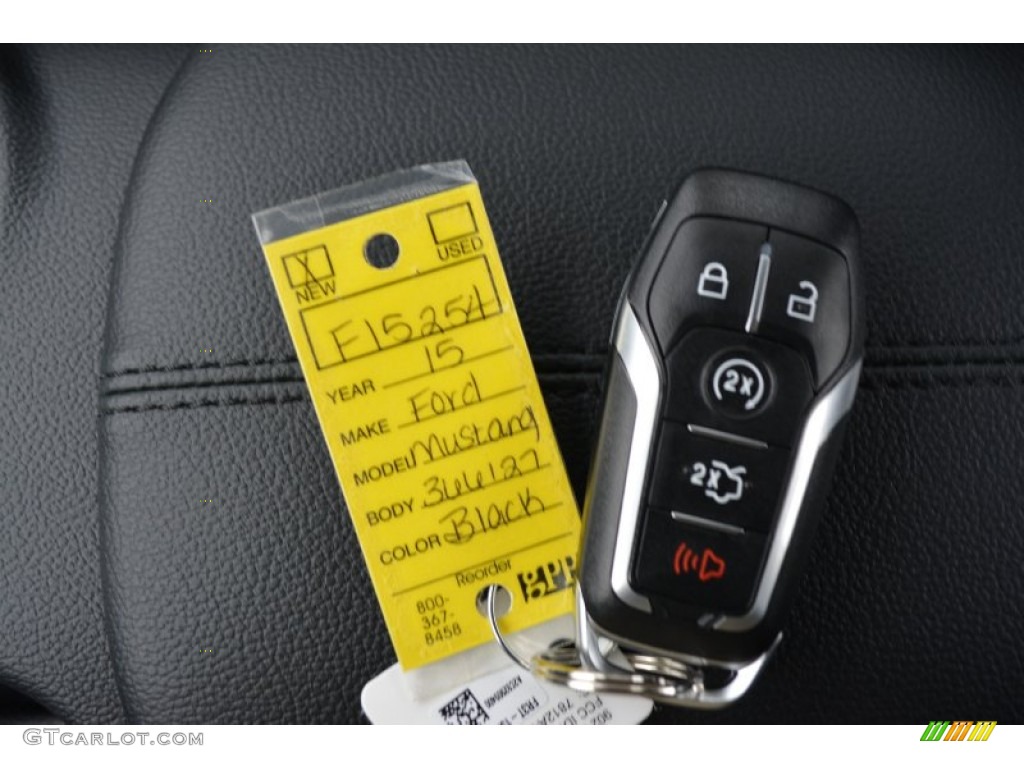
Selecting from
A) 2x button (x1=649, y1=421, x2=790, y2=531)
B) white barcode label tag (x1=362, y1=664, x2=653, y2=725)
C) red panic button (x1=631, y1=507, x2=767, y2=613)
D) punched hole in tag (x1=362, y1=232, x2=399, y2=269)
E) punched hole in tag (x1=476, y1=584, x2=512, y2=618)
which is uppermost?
punched hole in tag (x1=362, y1=232, x2=399, y2=269)

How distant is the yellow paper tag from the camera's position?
1.96 ft

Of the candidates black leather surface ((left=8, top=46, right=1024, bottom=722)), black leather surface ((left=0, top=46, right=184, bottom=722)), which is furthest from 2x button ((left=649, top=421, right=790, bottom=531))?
black leather surface ((left=0, top=46, right=184, bottom=722))

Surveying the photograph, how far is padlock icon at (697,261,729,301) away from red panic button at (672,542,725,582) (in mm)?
128

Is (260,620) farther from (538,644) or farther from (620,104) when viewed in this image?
(620,104)

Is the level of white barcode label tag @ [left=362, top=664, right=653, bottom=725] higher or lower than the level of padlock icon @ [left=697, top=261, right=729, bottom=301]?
lower

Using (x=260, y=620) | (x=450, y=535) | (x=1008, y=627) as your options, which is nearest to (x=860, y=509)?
(x=1008, y=627)

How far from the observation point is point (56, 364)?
2.28 ft

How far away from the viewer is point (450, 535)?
0.60 m

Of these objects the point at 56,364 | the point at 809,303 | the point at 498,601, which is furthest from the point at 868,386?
the point at 56,364

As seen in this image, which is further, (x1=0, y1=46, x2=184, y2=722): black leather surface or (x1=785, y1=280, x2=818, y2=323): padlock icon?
(x1=0, y1=46, x2=184, y2=722): black leather surface

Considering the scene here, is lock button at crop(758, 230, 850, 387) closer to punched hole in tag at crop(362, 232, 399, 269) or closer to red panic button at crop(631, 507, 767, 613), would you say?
red panic button at crop(631, 507, 767, 613)

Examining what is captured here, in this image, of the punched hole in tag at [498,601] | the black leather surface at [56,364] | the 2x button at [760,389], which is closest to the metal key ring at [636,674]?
the punched hole in tag at [498,601]

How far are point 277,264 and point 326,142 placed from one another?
0.13 metres

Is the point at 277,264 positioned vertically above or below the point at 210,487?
above
